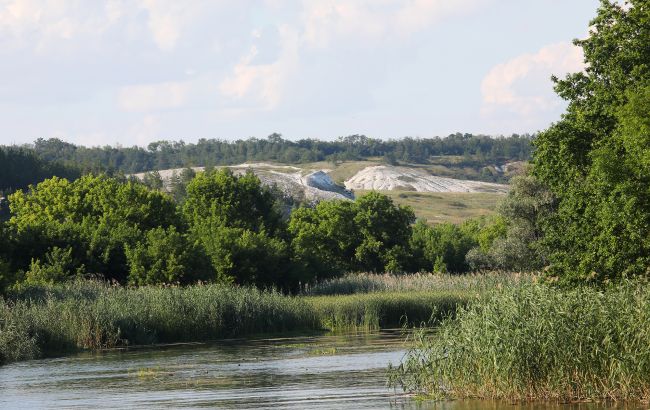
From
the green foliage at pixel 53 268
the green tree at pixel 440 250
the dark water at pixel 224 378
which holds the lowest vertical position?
the green tree at pixel 440 250

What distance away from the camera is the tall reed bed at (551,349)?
2508 centimetres

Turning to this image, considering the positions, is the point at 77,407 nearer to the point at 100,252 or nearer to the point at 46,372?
the point at 46,372

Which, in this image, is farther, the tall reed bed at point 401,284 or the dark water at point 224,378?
the tall reed bed at point 401,284

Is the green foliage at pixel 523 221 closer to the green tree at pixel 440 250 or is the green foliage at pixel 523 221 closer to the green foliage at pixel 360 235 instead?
the green foliage at pixel 360 235

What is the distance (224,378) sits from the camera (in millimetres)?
35906

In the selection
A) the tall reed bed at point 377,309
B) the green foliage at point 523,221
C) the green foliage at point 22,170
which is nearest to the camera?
the tall reed bed at point 377,309

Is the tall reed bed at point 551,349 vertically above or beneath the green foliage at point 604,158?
beneath

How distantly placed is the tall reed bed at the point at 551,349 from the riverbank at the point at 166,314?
42.0 ft

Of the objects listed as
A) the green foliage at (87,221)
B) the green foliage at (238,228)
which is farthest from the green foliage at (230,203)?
the green foliage at (87,221)

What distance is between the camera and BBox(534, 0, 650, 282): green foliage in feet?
118

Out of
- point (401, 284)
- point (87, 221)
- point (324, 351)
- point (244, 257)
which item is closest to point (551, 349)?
point (324, 351)

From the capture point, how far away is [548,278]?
41.0 meters

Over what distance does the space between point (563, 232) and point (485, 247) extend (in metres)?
86.9

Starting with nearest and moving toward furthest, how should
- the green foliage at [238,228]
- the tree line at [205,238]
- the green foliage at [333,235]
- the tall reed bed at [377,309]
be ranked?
the tall reed bed at [377,309] → the tree line at [205,238] → the green foliage at [238,228] → the green foliage at [333,235]
